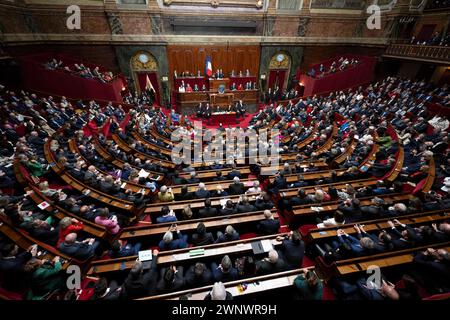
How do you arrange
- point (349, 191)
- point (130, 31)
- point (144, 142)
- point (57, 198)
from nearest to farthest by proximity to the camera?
point (57, 198) → point (349, 191) → point (144, 142) → point (130, 31)

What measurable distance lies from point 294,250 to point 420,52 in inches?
569

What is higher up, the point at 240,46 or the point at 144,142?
the point at 240,46

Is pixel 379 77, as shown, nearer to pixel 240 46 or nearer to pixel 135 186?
pixel 240 46

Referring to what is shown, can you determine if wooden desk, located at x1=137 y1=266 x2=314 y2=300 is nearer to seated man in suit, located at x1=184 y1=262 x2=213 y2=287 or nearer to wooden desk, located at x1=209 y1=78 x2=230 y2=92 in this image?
seated man in suit, located at x1=184 y1=262 x2=213 y2=287

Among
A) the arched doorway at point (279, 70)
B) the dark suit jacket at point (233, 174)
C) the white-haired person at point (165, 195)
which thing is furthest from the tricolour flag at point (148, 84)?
the white-haired person at point (165, 195)

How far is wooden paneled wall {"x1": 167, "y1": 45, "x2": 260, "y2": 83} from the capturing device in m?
14.0

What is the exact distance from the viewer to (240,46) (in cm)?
1458

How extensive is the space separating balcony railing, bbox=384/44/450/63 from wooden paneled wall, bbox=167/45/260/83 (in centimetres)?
850

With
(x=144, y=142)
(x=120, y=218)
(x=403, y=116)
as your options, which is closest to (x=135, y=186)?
(x=120, y=218)

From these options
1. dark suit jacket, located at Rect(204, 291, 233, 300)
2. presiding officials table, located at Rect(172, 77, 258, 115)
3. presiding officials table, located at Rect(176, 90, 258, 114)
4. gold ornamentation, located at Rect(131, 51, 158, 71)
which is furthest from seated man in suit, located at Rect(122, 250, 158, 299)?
gold ornamentation, located at Rect(131, 51, 158, 71)

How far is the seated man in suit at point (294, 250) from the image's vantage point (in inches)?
145

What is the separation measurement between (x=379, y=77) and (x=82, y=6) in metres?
19.1

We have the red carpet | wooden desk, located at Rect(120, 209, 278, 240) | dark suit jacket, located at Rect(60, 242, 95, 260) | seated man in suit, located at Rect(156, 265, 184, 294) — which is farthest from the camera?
the red carpet
